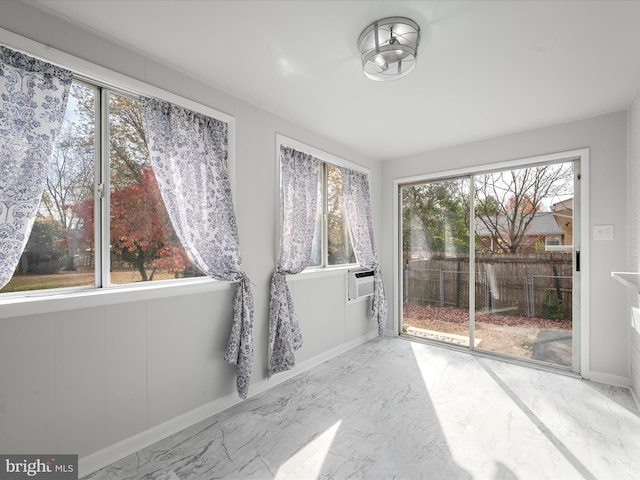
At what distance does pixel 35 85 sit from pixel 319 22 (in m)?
1.59

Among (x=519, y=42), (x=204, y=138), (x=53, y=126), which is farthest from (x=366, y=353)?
(x=53, y=126)

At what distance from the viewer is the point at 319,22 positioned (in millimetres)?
1795

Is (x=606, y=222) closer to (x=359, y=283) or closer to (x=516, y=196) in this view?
(x=516, y=196)

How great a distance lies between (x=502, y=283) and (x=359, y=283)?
5.52ft

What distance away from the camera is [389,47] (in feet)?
6.14

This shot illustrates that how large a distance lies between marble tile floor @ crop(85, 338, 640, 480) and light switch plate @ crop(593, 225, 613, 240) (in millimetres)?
1407

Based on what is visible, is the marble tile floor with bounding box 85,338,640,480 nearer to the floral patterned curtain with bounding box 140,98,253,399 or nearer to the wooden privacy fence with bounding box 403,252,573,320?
the floral patterned curtain with bounding box 140,98,253,399

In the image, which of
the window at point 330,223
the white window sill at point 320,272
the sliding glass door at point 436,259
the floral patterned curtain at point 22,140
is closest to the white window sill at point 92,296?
the floral patterned curtain at point 22,140

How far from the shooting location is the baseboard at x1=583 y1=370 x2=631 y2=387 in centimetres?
292

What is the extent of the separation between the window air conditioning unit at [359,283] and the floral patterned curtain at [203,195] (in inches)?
64.8

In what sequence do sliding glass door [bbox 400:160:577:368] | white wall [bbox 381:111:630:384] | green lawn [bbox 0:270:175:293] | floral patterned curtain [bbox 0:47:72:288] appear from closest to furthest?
floral patterned curtain [bbox 0:47:72:288] → green lawn [bbox 0:270:175:293] → white wall [bbox 381:111:630:384] → sliding glass door [bbox 400:160:577:368]

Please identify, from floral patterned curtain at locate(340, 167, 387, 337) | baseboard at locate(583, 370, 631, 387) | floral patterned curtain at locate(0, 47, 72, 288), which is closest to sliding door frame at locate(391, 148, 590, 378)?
→ baseboard at locate(583, 370, 631, 387)

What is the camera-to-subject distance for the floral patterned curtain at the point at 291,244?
285cm

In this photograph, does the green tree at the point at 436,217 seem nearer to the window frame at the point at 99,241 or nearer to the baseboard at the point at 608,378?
the baseboard at the point at 608,378
